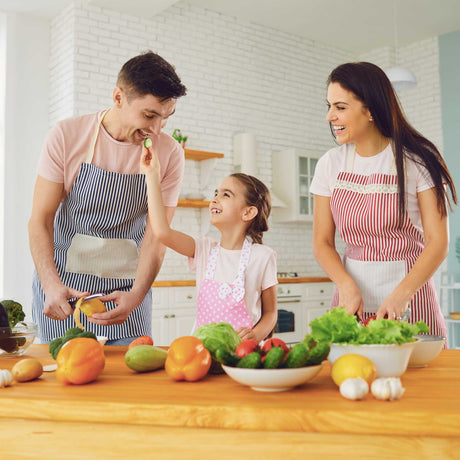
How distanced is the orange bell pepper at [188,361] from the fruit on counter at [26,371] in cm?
32

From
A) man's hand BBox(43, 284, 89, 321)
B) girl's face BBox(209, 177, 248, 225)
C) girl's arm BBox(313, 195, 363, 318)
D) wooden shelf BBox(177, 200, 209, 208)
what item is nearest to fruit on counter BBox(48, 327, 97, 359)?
man's hand BBox(43, 284, 89, 321)

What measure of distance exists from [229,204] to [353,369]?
1.61 meters

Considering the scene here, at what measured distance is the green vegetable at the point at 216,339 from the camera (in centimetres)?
135

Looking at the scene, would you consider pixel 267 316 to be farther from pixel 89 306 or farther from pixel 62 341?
pixel 62 341


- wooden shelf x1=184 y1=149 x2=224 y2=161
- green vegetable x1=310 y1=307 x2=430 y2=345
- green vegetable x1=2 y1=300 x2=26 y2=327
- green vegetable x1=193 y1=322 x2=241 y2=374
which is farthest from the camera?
wooden shelf x1=184 y1=149 x2=224 y2=161

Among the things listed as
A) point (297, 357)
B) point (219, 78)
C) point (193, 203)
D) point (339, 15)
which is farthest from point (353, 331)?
point (339, 15)

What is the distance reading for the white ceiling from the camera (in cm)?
Result: 648

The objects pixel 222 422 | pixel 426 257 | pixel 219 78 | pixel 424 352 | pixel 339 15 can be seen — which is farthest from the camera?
pixel 339 15

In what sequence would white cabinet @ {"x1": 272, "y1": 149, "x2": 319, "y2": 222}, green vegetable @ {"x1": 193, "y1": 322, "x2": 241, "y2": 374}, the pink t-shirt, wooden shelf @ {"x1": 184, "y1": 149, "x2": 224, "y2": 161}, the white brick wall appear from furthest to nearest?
white cabinet @ {"x1": 272, "y1": 149, "x2": 319, "y2": 222} < wooden shelf @ {"x1": 184, "y1": 149, "x2": 224, "y2": 161} < the white brick wall < the pink t-shirt < green vegetable @ {"x1": 193, "y1": 322, "x2": 241, "y2": 374}

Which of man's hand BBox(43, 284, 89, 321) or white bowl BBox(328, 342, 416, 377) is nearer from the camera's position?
white bowl BBox(328, 342, 416, 377)

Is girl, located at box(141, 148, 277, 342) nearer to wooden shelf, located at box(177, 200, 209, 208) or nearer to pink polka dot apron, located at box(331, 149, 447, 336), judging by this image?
pink polka dot apron, located at box(331, 149, 447, 336)

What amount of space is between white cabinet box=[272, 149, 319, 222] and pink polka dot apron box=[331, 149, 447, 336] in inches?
190

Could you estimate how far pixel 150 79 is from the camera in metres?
2.10

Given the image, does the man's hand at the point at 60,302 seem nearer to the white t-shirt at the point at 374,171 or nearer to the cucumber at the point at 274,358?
the cucumber at the point at 274,358
